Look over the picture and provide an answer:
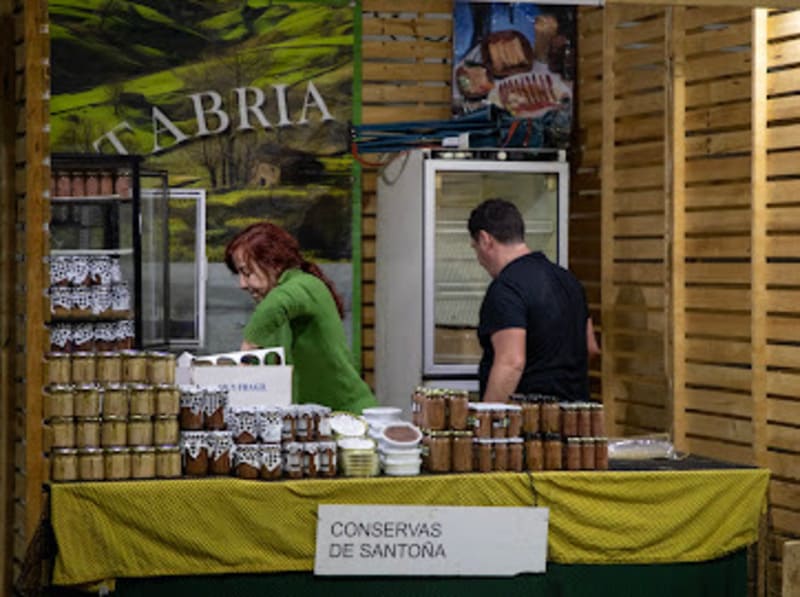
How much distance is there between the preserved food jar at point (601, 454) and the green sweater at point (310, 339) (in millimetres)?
1813

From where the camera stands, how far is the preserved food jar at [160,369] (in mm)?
5656

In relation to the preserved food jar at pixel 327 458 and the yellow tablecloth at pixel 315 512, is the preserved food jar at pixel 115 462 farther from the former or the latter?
the preserved food jar at pixel 327 458

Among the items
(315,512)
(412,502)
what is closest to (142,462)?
(315,512)

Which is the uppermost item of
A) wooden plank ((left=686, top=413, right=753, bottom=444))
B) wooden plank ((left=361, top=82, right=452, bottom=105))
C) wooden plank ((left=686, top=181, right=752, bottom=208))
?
wooden plank ((left=361, top=82, right=452, bottom=105))

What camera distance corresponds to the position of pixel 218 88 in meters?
9.51

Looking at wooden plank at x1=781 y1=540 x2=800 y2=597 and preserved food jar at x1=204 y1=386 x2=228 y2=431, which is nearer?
wooden plank at x1=781 y1=540 x2=800 y2=597

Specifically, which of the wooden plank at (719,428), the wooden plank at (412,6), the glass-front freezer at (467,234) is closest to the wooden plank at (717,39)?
the glass-front freezer at (467,234)

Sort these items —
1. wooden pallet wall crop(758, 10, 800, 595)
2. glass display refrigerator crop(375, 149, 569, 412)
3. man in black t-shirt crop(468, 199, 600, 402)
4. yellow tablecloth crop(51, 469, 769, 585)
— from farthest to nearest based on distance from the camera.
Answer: glass display refrigerator crop(375, 149, 569, 412), wooden pallet wall crop(758, 10, 800, 595), man in black t-shirt crop(468, 199, 600, 402), yellow tablecloth crop(51, 469, 769, 585)

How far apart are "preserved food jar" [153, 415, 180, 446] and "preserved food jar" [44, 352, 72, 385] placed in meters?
0.37

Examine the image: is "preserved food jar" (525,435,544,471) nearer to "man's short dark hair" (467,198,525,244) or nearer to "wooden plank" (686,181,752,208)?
"man's short dark hair" (467,198,525,244)

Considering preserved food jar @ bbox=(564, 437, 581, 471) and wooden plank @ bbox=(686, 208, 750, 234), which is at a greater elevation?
wooden plank @ bbox=(686, 208, 750, 234)

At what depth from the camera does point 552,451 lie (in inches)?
232

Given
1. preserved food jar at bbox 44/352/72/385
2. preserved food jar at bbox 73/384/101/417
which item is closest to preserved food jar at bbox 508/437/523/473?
preserved food jar at bbox 73/384/101/417

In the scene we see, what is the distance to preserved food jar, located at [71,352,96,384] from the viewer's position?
5.64 m
